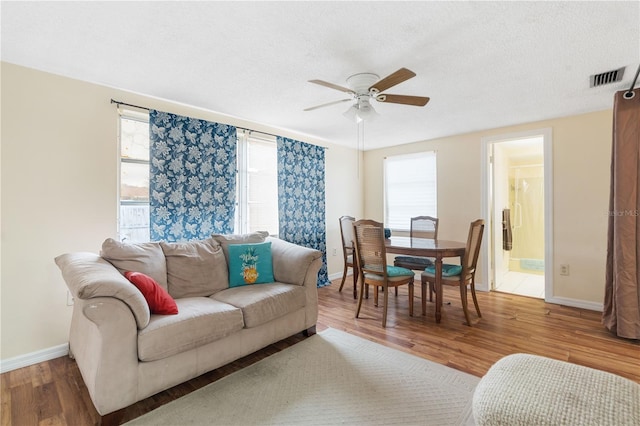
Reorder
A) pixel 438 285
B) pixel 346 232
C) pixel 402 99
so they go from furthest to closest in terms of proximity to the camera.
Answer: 1. pixel 346 232
2. pixel 438 285
3. pixel 402 99

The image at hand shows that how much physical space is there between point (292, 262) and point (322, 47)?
1841 mm

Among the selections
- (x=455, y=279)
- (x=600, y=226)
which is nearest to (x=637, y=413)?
(x=455, y=279)

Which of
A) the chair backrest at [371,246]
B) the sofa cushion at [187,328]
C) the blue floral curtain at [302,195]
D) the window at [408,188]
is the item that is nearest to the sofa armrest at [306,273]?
the chair backrest at [371,246]

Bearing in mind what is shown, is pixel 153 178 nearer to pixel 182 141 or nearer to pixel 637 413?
pixel 182 141

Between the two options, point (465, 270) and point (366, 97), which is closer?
point (366, 97)

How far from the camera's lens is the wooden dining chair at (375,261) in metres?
3.02

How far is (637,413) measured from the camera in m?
1.10

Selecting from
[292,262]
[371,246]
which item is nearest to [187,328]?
[292,262]

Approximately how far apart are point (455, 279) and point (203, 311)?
96.1 inches

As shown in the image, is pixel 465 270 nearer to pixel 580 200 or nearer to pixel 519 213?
pixel 580 200

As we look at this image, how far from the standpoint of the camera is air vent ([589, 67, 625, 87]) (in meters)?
2.46

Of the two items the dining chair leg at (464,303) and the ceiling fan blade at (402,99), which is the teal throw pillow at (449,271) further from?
the ceiling fan blade at (402,99)

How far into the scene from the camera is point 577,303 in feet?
11.9

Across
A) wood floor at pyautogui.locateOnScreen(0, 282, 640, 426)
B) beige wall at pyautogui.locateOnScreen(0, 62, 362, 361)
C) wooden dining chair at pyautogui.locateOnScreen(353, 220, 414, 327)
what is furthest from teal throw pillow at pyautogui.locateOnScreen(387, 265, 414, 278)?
beige wall at pyautogui.locateOnScreen(0, 62, 362, 361)
